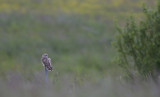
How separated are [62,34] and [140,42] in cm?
1049

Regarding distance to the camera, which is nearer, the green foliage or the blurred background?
the green foliage

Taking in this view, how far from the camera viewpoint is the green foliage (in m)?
5.00

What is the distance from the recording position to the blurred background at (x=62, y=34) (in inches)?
497

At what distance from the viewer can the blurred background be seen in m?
12.6

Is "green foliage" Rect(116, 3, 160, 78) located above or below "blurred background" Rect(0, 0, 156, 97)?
below

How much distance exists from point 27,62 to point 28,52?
754mm

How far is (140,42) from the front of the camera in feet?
17.5

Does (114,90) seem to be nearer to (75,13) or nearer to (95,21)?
(95,21)

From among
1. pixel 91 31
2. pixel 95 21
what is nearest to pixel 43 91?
pixel 91 31

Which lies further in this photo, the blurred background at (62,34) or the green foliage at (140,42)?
the blurred background at (62,34)

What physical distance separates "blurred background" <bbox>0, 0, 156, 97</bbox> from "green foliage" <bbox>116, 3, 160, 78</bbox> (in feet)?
15.0

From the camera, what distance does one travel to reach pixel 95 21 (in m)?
17.5

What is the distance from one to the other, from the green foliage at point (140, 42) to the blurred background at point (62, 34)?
4568 mm

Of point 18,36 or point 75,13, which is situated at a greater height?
point 75,13
